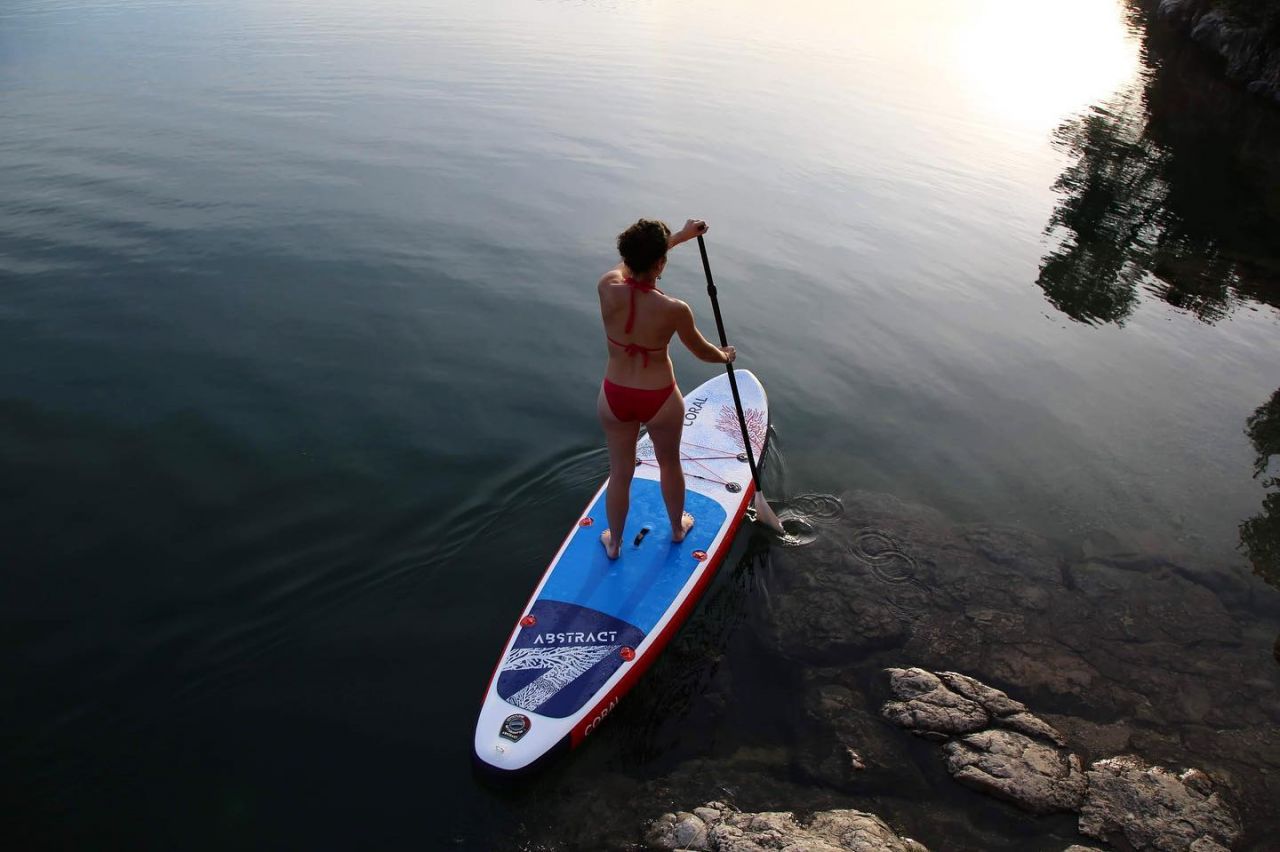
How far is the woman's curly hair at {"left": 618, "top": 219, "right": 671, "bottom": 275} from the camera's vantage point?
542 centimetres

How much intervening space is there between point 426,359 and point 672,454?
5.07m

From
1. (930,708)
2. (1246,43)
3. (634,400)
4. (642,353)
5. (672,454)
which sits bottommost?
(930,708)

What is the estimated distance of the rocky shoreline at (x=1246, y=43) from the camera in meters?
30.9

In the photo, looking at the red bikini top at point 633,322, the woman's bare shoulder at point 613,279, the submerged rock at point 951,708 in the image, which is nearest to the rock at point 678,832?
the submerged rock at point 951,708

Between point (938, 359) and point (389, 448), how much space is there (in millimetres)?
7829

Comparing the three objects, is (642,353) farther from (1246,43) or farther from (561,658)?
(1246,43)

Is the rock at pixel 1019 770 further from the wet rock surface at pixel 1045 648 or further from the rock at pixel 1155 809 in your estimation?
the rock at pixel 1155 809

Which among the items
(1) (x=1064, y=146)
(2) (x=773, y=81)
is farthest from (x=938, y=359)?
(2) (x=773, y=81)

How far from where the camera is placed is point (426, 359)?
10.6m

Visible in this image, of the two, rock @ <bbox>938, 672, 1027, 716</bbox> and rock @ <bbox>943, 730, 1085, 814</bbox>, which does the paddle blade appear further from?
rock @ <bbox>943, 730, 1085, 814</bbox>

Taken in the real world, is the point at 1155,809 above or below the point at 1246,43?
below

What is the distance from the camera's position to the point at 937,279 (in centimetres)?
1455

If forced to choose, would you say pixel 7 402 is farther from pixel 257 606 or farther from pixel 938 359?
pixel 938 359

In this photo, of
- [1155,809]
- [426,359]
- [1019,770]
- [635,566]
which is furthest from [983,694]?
[426,359]
